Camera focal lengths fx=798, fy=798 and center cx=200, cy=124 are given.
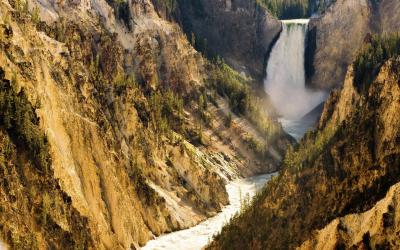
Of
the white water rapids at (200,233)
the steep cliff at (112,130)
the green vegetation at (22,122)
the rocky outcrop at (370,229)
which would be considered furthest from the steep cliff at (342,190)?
the green vegetation at (22,122)

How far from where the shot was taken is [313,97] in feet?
380

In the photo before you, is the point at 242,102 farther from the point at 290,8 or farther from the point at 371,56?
the point at 290,8

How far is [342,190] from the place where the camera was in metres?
40.3

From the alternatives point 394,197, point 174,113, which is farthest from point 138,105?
point 394,197

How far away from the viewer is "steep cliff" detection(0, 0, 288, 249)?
43.8 meters

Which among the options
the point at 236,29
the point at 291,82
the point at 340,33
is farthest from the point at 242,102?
the point at 236,29

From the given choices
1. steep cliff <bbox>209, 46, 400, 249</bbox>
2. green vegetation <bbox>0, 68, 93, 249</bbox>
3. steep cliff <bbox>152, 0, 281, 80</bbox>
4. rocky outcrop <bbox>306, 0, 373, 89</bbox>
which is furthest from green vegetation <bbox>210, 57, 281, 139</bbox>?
green vegetation <bbox>0, 68, 93, 249</bbox>

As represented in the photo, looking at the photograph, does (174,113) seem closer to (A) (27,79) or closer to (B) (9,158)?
(A) (27,79)

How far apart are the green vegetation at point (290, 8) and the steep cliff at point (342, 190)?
85.3 meters

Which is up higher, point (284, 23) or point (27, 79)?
point (27, 79)

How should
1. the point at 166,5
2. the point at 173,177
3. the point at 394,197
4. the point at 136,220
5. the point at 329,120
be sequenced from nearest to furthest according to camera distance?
the point at 394,197 → the point at 136,220 → the point at 173,177 → the point at 329,120 → the point at 166,5

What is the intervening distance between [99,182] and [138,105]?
19.1m

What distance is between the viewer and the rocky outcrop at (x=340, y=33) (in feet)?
368

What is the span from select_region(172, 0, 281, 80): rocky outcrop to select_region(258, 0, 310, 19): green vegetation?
31.6 feet
